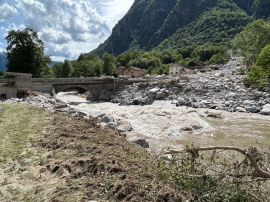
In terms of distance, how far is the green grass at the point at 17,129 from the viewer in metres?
7.47

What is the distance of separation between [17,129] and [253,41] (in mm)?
54013

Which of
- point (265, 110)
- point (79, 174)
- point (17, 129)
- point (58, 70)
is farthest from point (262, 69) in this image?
point (58, 70)

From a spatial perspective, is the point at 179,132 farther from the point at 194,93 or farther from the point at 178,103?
the point at 194,93

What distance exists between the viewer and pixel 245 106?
24781 mm

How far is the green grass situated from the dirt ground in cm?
33

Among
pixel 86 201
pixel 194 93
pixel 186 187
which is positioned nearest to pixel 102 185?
pixel 86 201

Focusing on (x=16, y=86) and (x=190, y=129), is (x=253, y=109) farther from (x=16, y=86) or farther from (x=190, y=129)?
(x=16, y=86)

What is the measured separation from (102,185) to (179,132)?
11640 mm

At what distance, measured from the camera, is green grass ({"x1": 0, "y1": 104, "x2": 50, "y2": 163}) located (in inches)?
294

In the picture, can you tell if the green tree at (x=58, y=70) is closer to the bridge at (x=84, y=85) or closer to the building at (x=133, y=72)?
the building at (x=133, y=72)

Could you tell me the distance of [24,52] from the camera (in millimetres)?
40406

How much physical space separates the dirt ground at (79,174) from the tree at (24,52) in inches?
1498

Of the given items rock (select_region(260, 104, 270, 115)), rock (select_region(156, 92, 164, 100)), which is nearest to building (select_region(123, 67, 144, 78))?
rock (select_region(156, 92, 164, 100))

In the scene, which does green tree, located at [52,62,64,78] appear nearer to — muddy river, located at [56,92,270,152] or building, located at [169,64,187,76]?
building, located at [169,64,187,76]
